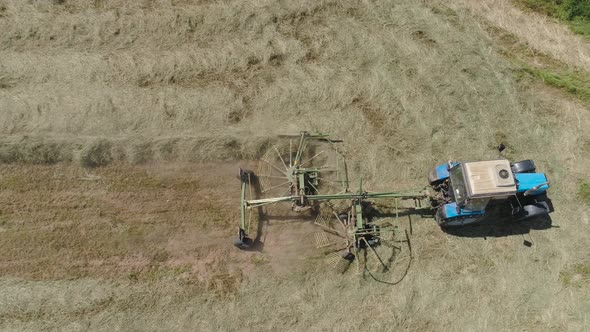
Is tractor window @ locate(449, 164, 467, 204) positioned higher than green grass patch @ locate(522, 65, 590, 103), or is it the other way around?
green grass patch @ locate(522, 65, 590, 103)

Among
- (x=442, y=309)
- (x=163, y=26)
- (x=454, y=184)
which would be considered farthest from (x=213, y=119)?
(x=442, y=309)

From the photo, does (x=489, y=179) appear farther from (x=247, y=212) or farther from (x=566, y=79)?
(x=247, y=212)

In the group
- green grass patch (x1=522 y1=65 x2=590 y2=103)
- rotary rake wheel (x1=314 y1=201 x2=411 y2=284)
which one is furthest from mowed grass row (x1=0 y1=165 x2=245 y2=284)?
green grass patch (x1=522 y1=65 x2=590 y2=103)

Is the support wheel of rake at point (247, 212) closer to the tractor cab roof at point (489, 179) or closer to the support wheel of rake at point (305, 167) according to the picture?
the support wheel of rake at point (305, 167)

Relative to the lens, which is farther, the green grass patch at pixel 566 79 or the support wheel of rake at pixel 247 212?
the green grass patch at pixel 566 79

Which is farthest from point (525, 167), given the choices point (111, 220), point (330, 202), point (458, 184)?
point (111, 220)

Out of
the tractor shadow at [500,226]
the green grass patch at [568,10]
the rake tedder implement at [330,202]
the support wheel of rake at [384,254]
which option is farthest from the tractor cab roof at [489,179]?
the green grass patch at [568,10]

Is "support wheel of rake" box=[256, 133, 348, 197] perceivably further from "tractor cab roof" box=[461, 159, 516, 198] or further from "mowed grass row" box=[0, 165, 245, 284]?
"tractor cab roof" box=[461, 159, 516, 198]

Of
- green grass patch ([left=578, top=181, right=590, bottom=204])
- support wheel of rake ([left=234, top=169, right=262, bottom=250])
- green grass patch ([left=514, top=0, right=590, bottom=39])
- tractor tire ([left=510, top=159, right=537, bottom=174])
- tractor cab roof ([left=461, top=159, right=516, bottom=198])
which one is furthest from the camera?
green grass patch ([left=514, top=0, right=590, bottom=39])

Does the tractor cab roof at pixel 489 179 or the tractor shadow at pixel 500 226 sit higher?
the tractor cab roof at pixel 489 179
